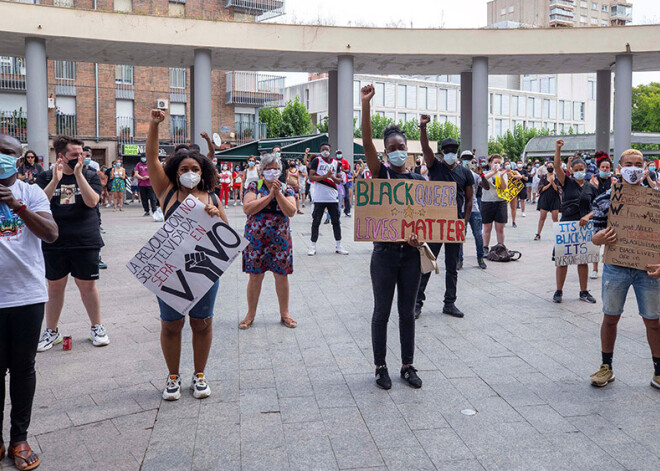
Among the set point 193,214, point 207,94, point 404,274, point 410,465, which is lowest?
point 410,465

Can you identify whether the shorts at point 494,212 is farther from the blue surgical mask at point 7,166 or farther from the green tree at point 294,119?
the green tree at point 294,119

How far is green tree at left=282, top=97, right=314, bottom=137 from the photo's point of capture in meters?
65.8

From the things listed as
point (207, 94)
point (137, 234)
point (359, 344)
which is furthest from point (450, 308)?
point (207, 94)

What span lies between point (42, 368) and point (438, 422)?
3480 millimetres

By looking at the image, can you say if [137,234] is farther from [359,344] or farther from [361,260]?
[359,344]

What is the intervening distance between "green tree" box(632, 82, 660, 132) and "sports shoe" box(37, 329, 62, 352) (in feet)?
260

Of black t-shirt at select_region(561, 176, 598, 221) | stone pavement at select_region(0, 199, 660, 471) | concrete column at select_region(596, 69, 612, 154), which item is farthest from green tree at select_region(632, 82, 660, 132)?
stone pavement at select_region(0, 199, 660, 471)

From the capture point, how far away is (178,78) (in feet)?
146

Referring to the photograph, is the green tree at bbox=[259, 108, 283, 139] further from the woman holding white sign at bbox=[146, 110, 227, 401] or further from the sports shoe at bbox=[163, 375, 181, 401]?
the sports shoe at bbox=[163, 375, 181, 401]

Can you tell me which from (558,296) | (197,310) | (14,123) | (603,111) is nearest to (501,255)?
(558,296)

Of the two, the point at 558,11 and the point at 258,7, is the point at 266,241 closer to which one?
the point at 258,7

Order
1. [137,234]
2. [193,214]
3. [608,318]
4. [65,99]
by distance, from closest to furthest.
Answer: [193,214] < [608,318] < [137,234] < [65,99]

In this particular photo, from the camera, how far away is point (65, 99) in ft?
135

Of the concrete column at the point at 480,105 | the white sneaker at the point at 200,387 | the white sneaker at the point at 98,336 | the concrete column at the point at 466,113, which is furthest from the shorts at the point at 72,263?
the concrete column at the point at 466,113
